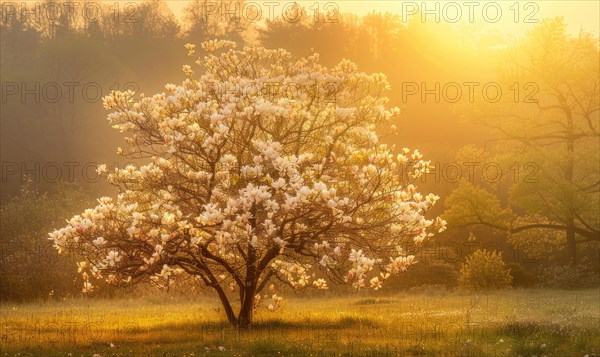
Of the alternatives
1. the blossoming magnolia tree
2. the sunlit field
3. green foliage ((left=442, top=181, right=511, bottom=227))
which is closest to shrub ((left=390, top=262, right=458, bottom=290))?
green foliage ((left=442, top=181, right=511, bottom=227))

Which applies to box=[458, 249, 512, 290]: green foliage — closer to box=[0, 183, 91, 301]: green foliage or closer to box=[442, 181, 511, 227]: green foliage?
box=[442, 181, 511, 227]: green foliage

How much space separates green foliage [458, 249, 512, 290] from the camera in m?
39.6

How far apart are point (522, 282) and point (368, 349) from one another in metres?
30.0

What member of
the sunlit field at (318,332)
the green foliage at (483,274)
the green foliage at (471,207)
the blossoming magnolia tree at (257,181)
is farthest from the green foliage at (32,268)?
the green foliage at (471,207)

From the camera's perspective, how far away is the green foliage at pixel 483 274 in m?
39.6

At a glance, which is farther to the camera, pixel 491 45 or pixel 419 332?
pixel 491 45

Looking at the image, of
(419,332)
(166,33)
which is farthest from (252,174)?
(166,33)

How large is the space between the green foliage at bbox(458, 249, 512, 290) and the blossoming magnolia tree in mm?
19814

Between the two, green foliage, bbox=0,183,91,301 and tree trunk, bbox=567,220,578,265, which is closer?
green foliage, bbox=0,183,91,301

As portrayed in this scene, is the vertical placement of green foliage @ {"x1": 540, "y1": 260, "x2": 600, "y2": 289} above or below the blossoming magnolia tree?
below

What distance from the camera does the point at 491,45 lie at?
8994 centimetres

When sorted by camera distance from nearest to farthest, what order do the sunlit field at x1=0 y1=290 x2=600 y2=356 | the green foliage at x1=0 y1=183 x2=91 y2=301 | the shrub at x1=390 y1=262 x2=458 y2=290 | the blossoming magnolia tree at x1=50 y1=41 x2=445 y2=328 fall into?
the sunlit field at x1=0 y1=290 x2=600 y2=356, the blossoming magnolia tree at x1=50 y1=41 x2=445 y2=328, the green foliage at x1=0 y1=183 x2=91 y2=301, the shrub at x1=390 y1=262 x2=458 y2=290

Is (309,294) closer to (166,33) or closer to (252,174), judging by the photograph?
(252,174)

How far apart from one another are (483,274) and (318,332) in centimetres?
2053
